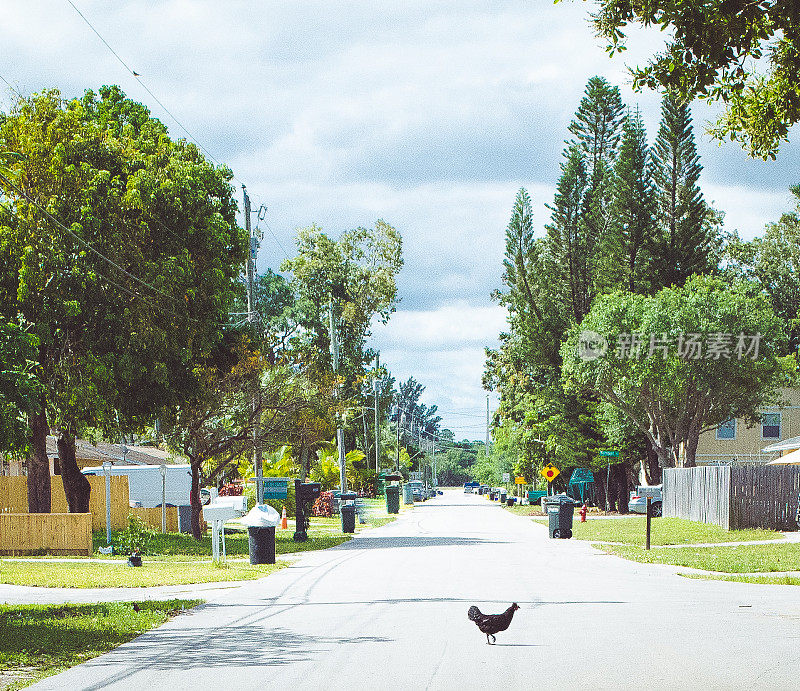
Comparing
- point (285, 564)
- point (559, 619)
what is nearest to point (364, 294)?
point (285, 564)

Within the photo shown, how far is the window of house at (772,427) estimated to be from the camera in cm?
6438

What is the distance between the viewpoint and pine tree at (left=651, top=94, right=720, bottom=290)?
171ft

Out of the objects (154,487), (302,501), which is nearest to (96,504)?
(302,501)

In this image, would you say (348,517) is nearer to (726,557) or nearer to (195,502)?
(195,502)

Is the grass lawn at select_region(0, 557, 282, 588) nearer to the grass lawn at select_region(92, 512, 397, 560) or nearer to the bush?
the bush

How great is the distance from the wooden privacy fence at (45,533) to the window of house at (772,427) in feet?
161

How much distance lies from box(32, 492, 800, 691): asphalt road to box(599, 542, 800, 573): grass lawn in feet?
6.13

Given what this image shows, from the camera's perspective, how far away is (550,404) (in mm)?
54844

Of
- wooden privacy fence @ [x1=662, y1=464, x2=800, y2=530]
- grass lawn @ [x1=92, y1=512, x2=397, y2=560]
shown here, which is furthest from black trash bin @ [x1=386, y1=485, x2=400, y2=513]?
wooden privacy fence @ [x1=662, y1=464, x2=800, y2=530]

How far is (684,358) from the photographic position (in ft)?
141

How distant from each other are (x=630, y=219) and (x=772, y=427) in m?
20.4

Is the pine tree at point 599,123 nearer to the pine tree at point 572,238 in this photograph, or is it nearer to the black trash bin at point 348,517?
the pine tree at point 572,238

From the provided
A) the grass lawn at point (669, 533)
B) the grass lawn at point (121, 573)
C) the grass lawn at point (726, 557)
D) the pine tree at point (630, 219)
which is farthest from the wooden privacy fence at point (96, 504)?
the pine tree at point (630, 219)

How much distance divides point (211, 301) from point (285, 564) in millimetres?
8842
